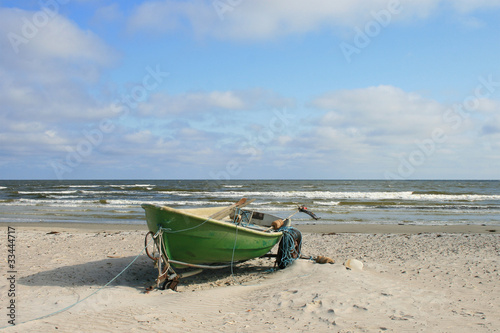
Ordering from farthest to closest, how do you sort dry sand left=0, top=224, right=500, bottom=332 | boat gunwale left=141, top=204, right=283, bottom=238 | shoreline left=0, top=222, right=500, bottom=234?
1. shoreline left=0, top=222, right=500, bottom=234
2. boat gunwale left=141, top=204, right=283, bottom=238
3. dry sand left=0, top=224, right=500, bottom=332

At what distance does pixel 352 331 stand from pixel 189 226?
10.1 ft

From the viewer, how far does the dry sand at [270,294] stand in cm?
457

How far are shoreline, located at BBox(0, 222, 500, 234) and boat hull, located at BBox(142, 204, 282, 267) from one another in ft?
24.3

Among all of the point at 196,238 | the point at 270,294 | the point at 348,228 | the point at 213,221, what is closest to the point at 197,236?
the point at 196,238

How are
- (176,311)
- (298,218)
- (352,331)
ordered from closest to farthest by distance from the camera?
(352,331) < (176,311) < (298,218)

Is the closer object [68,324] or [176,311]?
[68,324]

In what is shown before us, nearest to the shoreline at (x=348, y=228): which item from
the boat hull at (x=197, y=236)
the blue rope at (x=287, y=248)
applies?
the blue rope at (x=287, y=248)

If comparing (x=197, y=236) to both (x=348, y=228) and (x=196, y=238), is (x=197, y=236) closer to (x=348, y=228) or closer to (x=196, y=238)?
(x=196, y=238)

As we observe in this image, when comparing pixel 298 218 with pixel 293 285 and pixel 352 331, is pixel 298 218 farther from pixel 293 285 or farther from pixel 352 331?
pixel 352 331

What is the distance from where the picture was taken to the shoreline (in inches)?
551

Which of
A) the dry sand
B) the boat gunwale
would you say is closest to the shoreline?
the dry sand

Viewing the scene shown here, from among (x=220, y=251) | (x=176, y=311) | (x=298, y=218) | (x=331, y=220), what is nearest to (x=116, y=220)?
(x=298, y=218)

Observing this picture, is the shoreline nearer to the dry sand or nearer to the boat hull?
the dry sand

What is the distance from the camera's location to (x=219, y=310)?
16.8ft
